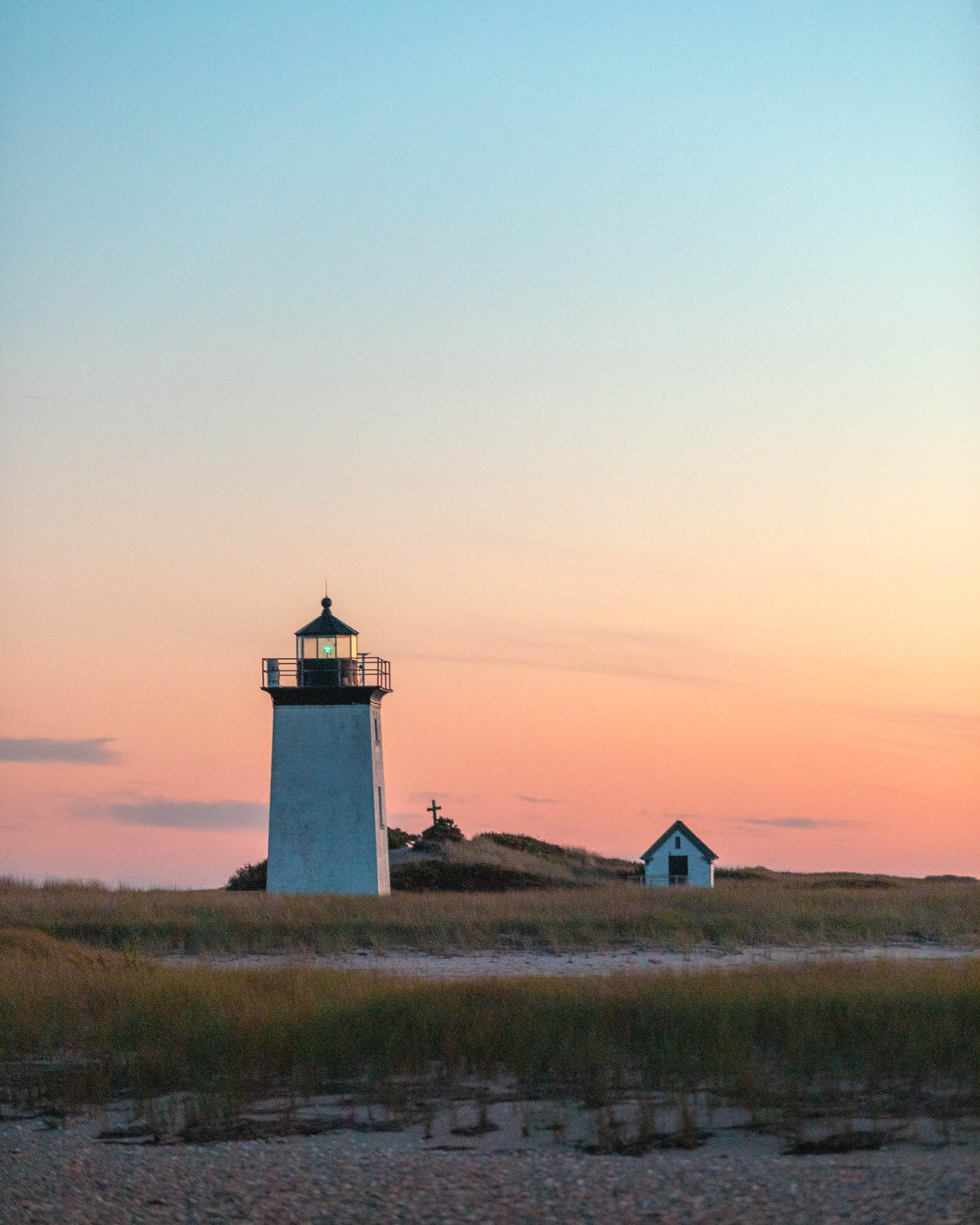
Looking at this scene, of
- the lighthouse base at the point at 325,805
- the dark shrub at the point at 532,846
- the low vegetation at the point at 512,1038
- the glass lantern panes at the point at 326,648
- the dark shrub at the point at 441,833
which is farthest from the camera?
the dark shrub at the point at 532,846

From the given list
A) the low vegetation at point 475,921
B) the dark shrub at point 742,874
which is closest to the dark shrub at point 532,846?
the dark shrub at point 742,874

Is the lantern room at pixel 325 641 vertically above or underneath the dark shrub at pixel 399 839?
above

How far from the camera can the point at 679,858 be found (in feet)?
171

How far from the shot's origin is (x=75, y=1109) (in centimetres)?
1298

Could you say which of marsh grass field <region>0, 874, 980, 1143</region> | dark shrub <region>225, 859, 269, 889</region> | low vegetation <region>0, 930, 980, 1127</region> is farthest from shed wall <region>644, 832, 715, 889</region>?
low vegetation <region>0, 930, 980, 1127</region>

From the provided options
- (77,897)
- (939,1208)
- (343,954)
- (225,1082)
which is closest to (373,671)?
(77,897)

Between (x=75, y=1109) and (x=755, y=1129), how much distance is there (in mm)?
6337

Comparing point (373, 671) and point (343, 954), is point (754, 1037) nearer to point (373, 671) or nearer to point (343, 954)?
point (343, 954)

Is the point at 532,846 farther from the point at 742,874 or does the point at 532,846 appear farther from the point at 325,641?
the point at 325,641

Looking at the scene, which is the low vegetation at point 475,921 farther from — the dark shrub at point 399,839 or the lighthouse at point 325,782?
the dark shrub at point 399,839

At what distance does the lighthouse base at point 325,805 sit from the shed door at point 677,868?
18343 mm

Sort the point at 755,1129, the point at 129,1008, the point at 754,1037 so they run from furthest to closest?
the point at 129,1008
the point at 754,1037
the point at 755,1129

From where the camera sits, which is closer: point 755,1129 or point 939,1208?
point 939,1208

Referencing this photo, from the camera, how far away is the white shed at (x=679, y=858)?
171ft
